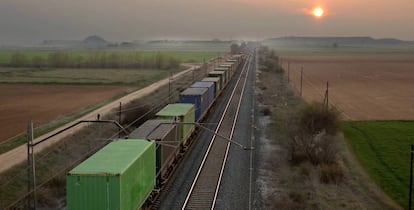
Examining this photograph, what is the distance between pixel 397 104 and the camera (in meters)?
64.8

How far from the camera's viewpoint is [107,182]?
1552 cm

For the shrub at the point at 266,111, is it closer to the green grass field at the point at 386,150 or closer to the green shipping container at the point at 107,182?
the green grass field at the point at 386,150

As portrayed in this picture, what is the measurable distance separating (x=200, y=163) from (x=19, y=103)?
41879 millimetres

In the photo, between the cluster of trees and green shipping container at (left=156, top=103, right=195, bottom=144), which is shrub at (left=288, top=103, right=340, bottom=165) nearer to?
green shipping container at (left=156, top=103, right=195, bottom=144)

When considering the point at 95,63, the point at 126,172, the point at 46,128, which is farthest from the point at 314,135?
the point at 95,63

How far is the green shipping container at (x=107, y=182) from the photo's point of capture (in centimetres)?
1553

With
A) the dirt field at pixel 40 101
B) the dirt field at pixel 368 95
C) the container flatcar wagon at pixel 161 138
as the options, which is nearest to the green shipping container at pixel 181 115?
the container flatcar wagon at pixel 161 138

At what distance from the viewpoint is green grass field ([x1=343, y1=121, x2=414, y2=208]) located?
93.5ft

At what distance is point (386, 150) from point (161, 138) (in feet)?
71.5

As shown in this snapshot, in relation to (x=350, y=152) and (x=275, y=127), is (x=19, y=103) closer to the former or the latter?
(x=275, y=127)

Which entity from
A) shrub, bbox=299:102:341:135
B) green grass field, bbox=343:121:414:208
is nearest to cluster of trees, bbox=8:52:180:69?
green grass field, bbox=343:121:414:208

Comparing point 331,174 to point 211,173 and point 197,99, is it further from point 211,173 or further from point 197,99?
point 197,99

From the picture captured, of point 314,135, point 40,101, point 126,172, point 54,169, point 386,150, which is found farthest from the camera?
point 40,101

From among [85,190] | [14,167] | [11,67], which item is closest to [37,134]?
[14,167]
